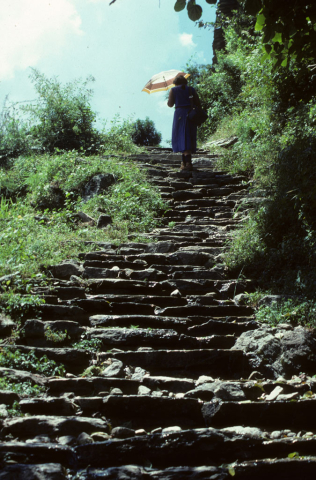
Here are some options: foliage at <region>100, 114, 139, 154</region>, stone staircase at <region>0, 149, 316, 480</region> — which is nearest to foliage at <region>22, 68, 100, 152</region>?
foliage at <region>100, 114, 139, 154</region>

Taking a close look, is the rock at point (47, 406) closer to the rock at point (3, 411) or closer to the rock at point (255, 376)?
the rock at point (3, 411)

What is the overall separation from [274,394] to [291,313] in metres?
1.49

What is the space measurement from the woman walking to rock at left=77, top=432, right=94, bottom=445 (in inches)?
369

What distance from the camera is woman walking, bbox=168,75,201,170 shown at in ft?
37.3

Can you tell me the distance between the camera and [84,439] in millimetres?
2844

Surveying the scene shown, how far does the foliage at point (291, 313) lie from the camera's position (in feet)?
16.1

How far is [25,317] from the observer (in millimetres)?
4617

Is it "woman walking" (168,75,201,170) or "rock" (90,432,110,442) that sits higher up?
"woman walking" (168,75,201,170)

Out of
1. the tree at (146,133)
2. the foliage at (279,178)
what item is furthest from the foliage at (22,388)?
the tree at (146,133)

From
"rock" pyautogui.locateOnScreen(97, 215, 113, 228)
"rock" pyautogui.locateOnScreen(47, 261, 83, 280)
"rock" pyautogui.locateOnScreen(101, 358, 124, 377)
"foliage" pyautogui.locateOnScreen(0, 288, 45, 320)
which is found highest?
"rock" pyautogui.locateOnScreen(97, 215, 113, 228)

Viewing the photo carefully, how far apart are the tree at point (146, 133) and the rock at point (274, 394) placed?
20.8 meters

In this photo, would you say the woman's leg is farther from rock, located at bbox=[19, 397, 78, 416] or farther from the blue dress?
rock, located at bbox=[19, 397, 78, 416]

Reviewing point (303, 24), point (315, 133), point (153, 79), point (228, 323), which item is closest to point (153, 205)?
point (315, 133)

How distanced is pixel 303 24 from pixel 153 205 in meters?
5.70
